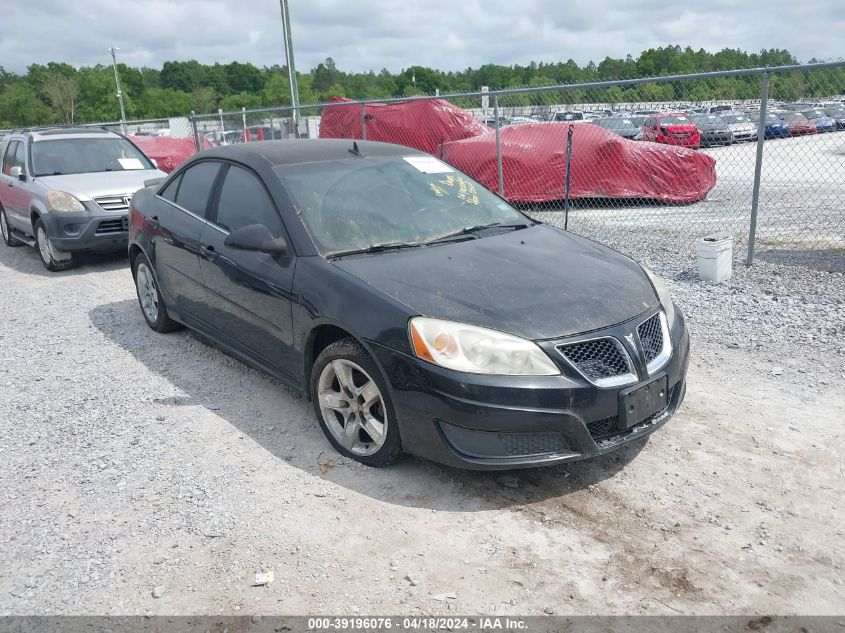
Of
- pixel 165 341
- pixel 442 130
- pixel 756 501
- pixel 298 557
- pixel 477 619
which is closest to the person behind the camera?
pixel 477 619

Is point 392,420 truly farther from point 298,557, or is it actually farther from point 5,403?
point 5,403

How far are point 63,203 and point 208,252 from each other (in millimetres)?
4865

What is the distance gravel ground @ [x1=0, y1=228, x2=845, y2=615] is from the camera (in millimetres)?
2928

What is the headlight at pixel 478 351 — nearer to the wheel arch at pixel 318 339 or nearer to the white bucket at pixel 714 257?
the wheel arch at pixel 318 339

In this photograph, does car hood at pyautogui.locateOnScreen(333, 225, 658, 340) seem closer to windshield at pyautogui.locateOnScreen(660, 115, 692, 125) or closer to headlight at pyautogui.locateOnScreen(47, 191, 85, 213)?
headlight at pyautogui.locateOnScreen(47, 191, 85, 213)

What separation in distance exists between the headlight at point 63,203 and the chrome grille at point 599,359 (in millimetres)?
7298

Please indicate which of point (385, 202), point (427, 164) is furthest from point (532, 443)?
point (427, 164)

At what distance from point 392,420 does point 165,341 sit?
3168 mm

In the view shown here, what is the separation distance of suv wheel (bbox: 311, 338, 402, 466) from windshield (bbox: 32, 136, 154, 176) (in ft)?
23.6

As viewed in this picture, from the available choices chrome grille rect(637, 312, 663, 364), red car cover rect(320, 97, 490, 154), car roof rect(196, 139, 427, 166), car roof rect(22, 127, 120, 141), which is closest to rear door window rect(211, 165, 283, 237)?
car roof rect(196, 139, 427, 166)

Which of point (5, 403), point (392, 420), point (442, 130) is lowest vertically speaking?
point (5, 403)

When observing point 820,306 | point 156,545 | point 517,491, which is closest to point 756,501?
point 517,491

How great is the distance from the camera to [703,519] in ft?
11.0

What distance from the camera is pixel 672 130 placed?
11695 millimetres
